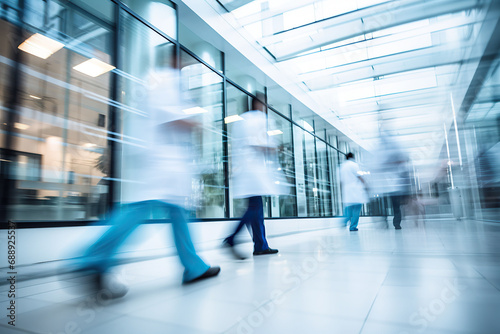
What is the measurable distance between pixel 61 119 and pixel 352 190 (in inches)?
237

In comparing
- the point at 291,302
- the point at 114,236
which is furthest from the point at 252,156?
the point at 291,302

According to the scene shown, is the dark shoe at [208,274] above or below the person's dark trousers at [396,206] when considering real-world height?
below

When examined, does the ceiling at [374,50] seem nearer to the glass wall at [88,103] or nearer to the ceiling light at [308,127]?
the ceiling light at [308,127]

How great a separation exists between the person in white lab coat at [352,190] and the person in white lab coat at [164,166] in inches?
222

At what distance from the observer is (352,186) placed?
7055 mm

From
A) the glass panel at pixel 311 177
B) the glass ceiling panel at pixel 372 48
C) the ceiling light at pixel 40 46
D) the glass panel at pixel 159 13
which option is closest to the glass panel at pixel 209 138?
the glass panel at pixel 159 13

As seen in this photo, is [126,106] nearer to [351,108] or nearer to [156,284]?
[156,284]

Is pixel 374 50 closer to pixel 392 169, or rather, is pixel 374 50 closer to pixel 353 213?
pixel 392 169

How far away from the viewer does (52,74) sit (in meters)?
4.14

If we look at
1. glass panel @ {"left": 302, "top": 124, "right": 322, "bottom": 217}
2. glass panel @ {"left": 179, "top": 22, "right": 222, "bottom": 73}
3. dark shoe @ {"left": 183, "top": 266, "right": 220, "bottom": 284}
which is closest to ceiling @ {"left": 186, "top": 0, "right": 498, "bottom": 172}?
glass panel @ {"left": 179, "top": 22, "right": 222, "bottom": 73}

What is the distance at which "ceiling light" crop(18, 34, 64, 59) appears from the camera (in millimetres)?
3174

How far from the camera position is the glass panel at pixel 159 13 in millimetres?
4438

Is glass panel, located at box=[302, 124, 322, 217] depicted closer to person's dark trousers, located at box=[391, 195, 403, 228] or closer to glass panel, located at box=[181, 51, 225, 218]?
person's dark trousers, located at box=[391, 195, 403, 228]

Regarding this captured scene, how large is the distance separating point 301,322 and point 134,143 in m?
1.53
